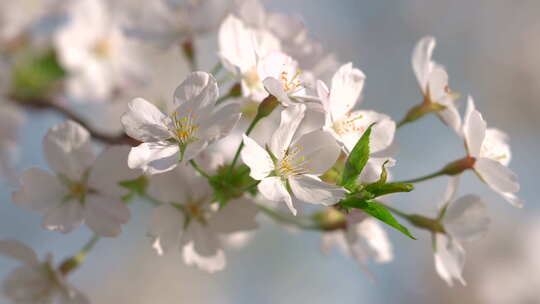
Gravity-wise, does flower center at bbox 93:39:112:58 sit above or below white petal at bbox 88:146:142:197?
below

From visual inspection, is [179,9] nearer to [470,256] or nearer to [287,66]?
[287,66]

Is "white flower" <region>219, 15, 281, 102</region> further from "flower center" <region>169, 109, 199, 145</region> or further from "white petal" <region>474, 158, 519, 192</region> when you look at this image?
"white petal" <region>474, 158, 519, 192</region>

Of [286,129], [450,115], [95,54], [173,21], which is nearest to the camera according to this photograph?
[286,129]

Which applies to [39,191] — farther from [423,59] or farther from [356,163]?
[423,59]

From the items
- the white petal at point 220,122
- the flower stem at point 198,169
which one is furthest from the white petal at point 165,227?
the white petal at point 220,122

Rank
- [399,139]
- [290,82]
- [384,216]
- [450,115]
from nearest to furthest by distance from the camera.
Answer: [384,216] < [290,82] < [450,115] < [399,139]

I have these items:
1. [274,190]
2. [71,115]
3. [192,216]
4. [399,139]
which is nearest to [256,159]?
[274,190]

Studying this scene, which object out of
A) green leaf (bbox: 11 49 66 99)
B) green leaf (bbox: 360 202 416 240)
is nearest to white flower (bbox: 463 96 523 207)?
green leaf (bbox: 360 202 416 240)
